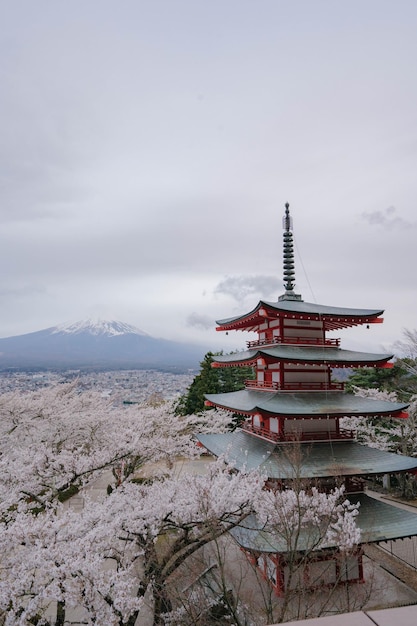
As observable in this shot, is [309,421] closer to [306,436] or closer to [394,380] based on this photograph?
[306,436]

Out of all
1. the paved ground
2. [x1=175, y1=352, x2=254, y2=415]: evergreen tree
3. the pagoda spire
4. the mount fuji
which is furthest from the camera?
the mount fuji

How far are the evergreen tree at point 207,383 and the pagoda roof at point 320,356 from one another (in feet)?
58.7

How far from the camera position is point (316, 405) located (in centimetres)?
1157

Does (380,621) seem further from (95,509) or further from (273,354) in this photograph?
(273,354)

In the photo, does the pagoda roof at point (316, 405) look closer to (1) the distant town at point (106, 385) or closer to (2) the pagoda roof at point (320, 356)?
(2) the pagoda roof at point (320, 356)

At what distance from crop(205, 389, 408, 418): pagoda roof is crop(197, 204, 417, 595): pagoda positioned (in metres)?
0.03

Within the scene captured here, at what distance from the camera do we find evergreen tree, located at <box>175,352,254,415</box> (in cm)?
3153

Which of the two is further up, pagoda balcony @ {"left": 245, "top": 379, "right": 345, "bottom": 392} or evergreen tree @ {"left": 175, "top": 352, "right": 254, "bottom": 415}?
pagoda balcony @ {"left": 245, "top": 379, "right": 345, "bottom": 392}

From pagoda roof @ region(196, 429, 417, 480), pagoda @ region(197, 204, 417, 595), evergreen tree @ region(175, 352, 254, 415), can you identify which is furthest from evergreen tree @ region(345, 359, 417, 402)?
pagoda roof @ region(196, 429, 417, 480)

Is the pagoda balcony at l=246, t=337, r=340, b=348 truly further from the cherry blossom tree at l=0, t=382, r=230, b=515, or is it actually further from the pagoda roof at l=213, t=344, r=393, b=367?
the cherry blossom tree at l=0, t=382, r=230, b=515

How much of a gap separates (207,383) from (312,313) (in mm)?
20579

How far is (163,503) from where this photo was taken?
8531 millimetres

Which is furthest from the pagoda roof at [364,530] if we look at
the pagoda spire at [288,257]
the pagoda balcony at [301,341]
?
the pagoda spire at [288,257]

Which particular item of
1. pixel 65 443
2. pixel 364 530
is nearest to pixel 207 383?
pixel 65 443
